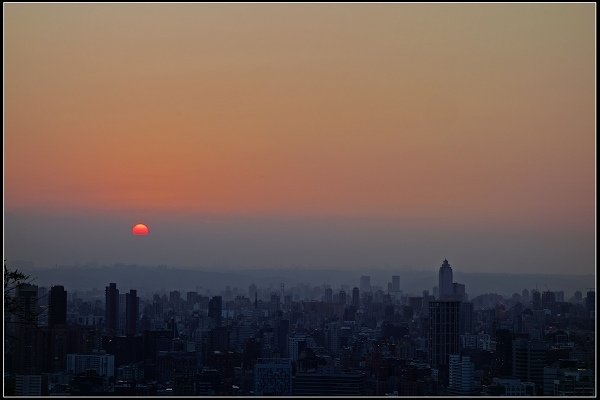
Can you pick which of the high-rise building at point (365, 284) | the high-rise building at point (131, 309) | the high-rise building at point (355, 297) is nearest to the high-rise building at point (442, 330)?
the high-rise building at point (365, 284)

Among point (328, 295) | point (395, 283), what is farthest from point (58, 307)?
point (328, 295)

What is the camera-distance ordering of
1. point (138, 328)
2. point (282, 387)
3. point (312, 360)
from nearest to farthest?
point (282, 387), point (312, 360), point (138, 328)

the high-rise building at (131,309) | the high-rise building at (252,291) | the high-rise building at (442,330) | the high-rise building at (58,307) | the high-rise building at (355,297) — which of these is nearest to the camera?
the high-rise building at (58,307)

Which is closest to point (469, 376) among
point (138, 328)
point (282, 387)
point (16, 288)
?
point (282, 387)

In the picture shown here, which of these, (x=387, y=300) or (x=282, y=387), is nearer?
(x=282, y=387)

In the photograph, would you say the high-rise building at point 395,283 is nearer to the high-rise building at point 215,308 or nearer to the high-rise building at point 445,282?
the high-rise building at point 445,282

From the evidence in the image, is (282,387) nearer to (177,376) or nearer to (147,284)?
(177,376)
